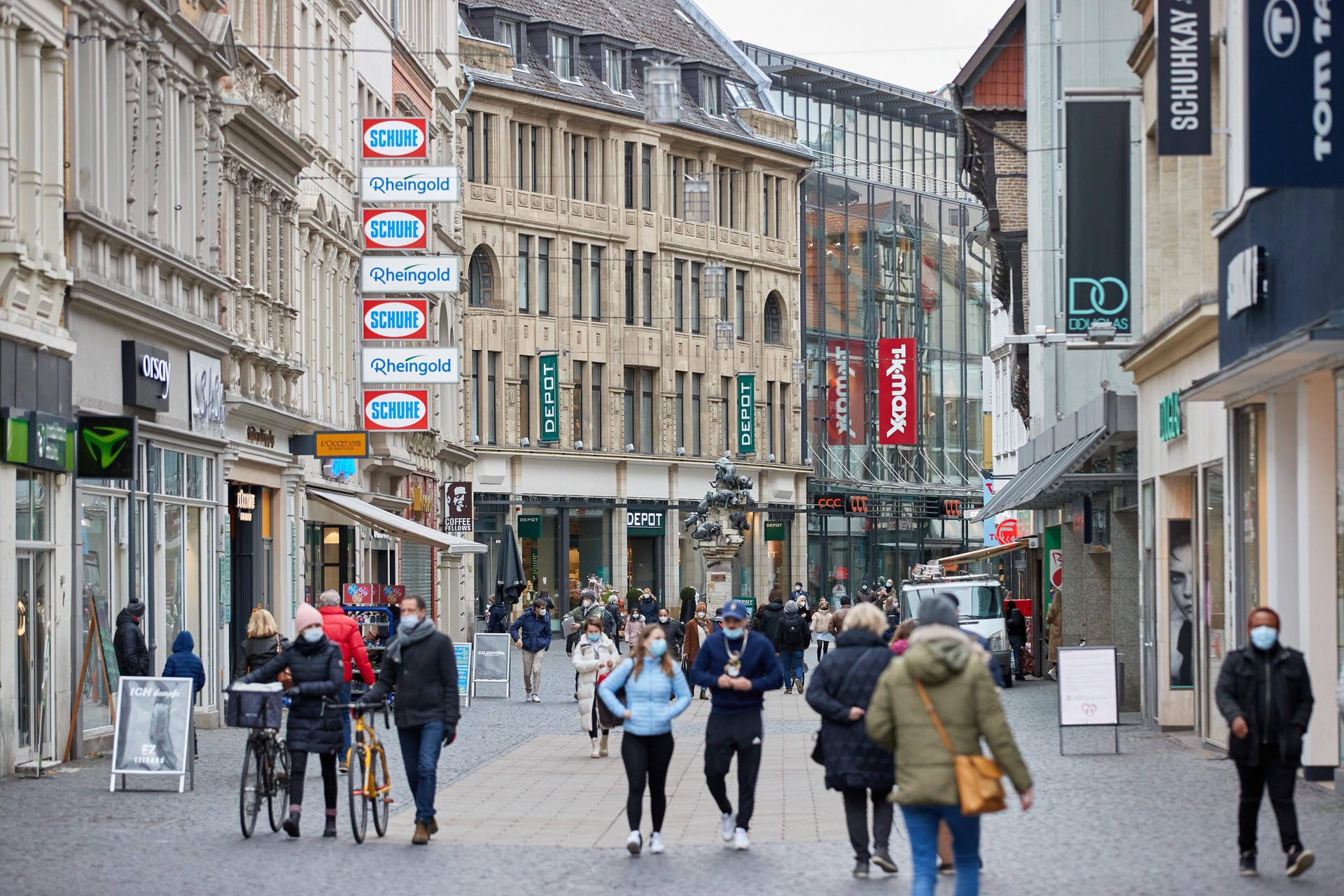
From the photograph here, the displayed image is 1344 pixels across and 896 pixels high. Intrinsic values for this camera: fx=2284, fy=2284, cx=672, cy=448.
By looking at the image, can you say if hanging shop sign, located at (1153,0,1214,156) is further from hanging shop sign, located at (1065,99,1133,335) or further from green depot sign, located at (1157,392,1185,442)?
hanging shop sign, located at (1065,99,1133,335)

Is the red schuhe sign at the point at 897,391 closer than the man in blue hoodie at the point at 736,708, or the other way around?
the man in blue hoodie at the point at 736,708

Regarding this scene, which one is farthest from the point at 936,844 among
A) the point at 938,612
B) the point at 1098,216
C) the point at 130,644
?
the point at 1098,216

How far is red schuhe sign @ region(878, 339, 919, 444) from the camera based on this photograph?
76.1 metres

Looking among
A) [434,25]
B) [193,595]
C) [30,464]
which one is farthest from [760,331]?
[30,464]

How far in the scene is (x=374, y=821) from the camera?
15.2 metres

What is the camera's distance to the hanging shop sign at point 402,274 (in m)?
34.1

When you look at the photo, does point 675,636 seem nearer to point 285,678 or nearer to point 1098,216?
point 1098,216

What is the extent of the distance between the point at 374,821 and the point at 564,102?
51596mm

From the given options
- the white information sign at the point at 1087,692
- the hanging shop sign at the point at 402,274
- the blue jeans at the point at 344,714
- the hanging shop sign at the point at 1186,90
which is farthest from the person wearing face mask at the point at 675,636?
the hanging shop sign at the point at 1186,90

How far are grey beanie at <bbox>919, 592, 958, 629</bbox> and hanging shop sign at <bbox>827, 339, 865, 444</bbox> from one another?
68486 millimetres

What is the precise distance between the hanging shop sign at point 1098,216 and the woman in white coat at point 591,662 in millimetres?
6286

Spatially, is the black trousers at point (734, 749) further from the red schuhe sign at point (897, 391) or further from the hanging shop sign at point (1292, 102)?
the red schuhe sign at point (897, 391)

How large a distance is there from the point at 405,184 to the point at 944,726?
24.8 metres

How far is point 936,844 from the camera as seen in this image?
1011 cm
